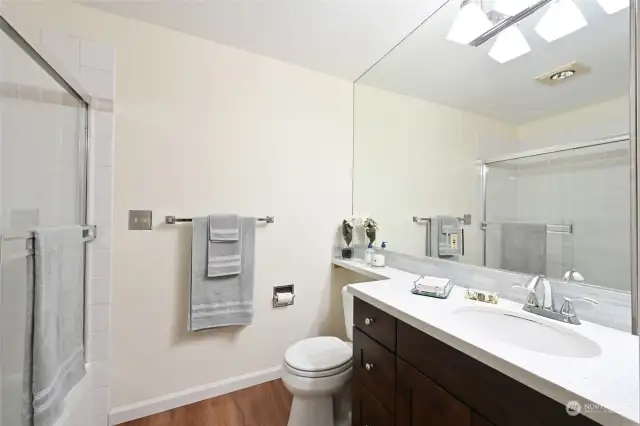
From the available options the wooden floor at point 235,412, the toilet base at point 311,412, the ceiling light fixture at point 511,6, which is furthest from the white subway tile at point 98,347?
the ceiling light fixture at point 511,6

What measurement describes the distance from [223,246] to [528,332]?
5.09 ft

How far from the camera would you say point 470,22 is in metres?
1.45

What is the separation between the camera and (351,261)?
2139mm

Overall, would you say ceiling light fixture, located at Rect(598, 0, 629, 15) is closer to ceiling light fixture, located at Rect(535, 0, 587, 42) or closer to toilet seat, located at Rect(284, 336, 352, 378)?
ceiling light fixture, located at Rect(535, 0, 587, 42)

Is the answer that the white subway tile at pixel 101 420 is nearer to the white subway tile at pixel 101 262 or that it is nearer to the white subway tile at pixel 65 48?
the white subway tile at pixel 101 262

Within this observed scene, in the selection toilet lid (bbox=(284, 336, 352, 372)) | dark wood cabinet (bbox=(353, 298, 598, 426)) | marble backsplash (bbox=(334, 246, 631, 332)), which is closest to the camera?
dark wood cabinet (bbox=(353, 298, 598, 426))

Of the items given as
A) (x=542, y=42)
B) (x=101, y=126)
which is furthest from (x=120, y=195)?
(x=542, y=42)

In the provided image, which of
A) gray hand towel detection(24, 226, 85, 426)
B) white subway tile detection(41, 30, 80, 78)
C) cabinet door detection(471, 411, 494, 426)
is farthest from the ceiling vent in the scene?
white subway tile detection(41, 30, 80, 78)

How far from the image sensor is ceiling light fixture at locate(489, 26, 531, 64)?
134 centimetres

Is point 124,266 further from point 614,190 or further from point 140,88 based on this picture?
point 614,190

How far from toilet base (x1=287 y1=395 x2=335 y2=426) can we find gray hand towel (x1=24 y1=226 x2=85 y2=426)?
964 millimetres

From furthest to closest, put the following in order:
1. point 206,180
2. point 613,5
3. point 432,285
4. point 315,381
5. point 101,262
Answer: point 206,180 → point 101,262 → point 315,381 → point 432,285 → point 613,5

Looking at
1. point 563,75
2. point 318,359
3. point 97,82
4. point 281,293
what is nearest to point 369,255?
point 281,293

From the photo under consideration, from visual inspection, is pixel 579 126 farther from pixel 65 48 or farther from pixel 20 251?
pixel 65 48
